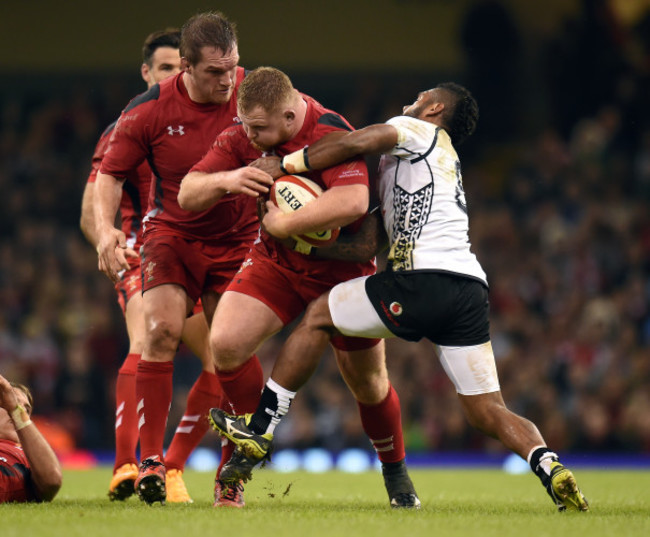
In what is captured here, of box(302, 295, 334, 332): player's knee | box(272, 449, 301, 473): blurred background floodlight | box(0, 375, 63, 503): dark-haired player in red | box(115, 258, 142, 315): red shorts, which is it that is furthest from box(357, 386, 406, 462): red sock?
box(272, 449, 301, 473): blurred background floodlight

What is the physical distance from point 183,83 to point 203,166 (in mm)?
895

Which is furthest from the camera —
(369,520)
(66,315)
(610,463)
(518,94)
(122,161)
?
(518,94)

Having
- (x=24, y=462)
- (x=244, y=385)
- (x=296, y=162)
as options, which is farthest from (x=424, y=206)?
(x=24, y=462)

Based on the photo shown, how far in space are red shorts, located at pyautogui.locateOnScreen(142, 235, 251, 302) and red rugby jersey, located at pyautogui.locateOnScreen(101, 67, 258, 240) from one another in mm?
77

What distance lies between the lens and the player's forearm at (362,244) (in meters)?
5.46

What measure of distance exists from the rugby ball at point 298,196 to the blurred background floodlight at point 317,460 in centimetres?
797

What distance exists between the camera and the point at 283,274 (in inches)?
219

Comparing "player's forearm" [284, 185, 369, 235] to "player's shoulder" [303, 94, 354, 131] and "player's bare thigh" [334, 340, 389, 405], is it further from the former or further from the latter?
"player's bare thigh" [334, 340, 389, 405]

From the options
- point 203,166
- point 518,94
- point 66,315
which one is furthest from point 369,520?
point 518,94

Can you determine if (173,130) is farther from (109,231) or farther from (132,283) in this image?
(132,283)

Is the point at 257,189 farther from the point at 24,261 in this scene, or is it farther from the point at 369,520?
the point at 24,261

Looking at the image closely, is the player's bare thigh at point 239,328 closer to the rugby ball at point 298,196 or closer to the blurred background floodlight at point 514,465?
the rugby ball at point 298,196

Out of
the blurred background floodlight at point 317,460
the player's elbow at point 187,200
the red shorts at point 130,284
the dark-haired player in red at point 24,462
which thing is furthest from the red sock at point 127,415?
the blurred background floodlight at point 317,460

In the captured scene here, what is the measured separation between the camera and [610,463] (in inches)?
491
